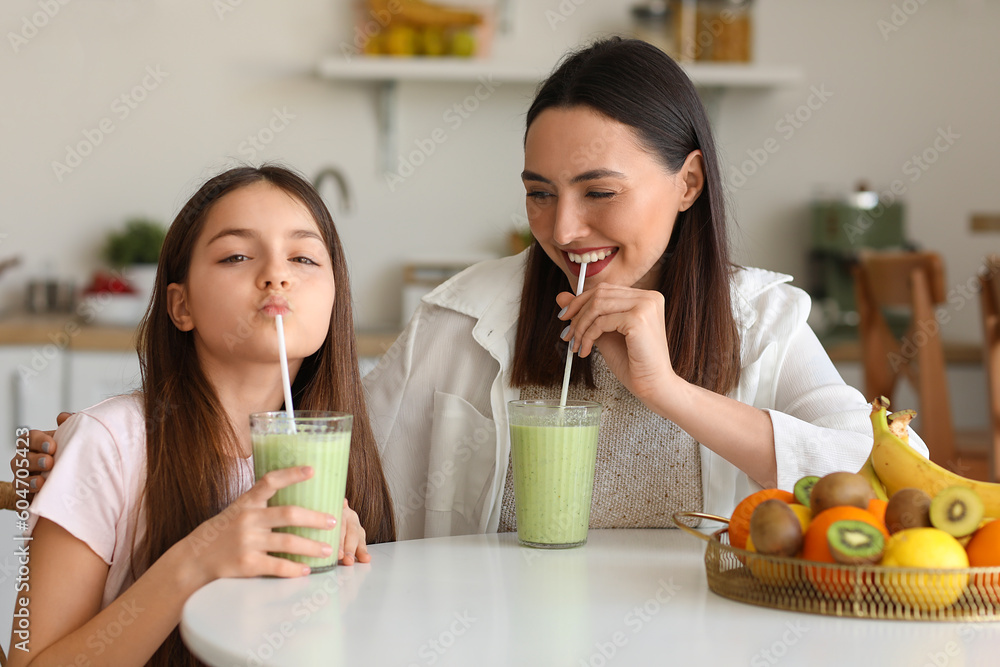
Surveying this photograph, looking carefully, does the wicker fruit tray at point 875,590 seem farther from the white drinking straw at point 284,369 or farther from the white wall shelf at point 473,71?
the white wall shelf at point 473,71

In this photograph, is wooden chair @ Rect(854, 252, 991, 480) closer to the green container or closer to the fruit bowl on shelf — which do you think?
the green container

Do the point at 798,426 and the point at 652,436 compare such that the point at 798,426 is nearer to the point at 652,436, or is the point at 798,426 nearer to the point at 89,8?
the point at 652,436

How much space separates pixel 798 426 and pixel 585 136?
0.47 m

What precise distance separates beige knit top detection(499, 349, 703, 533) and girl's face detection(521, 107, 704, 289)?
22 centimetres

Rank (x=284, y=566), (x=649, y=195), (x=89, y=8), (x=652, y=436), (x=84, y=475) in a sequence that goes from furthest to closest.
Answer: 1. (x=89, y=8)
2. (x=652, y=436)
3. (x=649, y=195)
4. (x=84, y=475)
5. (x=284, y=566)

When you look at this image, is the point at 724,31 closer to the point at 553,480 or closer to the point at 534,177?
the point at 534,177

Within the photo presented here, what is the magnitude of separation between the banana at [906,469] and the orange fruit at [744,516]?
107mm

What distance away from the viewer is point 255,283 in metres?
1.16

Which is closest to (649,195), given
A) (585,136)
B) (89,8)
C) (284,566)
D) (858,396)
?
(585,136)

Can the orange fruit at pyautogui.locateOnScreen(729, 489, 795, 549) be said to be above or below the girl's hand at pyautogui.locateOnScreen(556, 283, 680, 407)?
below

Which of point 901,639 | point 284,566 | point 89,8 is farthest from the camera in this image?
point 89,8

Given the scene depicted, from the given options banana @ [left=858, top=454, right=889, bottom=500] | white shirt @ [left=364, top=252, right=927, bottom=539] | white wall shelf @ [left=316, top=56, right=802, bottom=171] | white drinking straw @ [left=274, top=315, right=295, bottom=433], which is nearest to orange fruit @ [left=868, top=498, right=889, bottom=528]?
banana @ [left=858, top=454, right=889, bottom=500]

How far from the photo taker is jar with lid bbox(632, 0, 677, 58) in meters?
3.56

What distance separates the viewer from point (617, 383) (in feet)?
5.04
